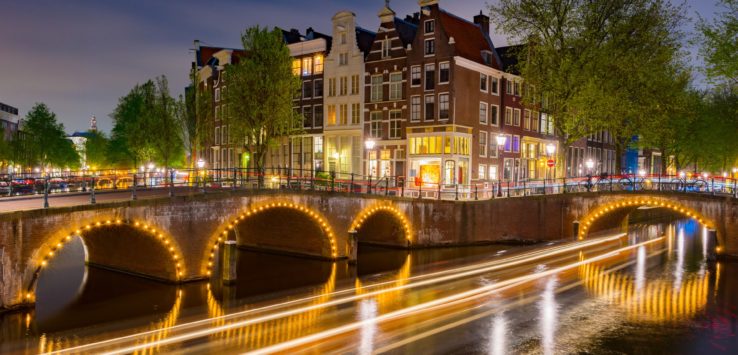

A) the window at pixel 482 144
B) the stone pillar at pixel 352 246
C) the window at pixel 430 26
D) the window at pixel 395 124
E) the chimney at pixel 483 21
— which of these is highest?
the chimney at pixel 483 21

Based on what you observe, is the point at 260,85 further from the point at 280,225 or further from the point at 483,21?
the point at 483,21

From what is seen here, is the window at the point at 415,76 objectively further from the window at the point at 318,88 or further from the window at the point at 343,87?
the window at the point at 318,88

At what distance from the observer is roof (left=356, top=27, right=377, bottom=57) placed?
164ft

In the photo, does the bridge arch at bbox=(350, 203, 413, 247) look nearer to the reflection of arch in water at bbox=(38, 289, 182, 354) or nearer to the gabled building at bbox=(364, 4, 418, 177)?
the gabled building at bbox=(364, 4, 418, 177)

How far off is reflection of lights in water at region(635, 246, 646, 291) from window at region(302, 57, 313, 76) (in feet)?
106

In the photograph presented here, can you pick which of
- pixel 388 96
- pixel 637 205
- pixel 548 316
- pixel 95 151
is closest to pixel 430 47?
pixel 388 96

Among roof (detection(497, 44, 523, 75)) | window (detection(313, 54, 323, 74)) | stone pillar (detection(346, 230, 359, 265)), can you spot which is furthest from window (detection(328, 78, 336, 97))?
stone pillar (detection(346, 230, 359, 265))

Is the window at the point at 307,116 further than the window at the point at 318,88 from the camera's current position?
Yes

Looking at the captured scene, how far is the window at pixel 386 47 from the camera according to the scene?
158 ft

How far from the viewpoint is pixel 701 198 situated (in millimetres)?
30438

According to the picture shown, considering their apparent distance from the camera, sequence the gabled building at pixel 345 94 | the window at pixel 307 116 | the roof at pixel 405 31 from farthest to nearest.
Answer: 1. the window at pixel 307 116
2. the gabled building at pixel 345 94
3. the roof at pixel 405 31

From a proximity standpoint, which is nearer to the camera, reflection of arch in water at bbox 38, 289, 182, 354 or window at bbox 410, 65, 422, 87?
reflection of arch in water at bbox 38, 289, 182, 354

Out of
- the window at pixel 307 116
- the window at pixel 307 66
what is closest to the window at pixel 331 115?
the window at pixel 307 116

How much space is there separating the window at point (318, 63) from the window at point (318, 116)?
10.9 ft
